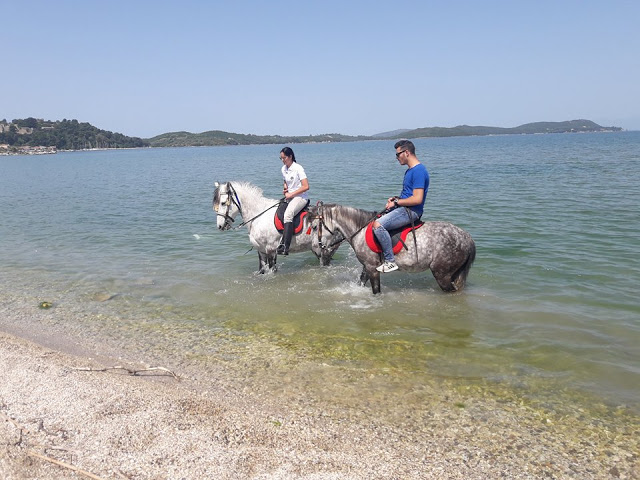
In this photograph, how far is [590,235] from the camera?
13789 mm

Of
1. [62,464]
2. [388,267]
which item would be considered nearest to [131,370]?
[62,464]

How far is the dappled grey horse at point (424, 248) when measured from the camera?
8523mm

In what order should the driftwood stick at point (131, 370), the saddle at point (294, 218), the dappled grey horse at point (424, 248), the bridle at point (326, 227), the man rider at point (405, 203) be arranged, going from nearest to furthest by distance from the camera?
the driftwood stick at point (131, 370), the man rider at point (405, 203), the dappled grey horse at point (424, 248), the bridle at point (326, 227), the saddle at point (294, 218)

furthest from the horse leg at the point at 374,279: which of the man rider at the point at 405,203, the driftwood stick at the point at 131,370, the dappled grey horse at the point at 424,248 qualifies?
the driftwood stick at the point at 131,370

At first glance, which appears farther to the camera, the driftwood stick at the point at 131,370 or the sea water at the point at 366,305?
the sea water at the point at 366,305

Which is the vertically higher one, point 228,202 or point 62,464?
point 228,202

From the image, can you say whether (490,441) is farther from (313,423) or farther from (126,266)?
(126,266)

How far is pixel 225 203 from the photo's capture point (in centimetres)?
1053

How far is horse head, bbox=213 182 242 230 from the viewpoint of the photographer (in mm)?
10516

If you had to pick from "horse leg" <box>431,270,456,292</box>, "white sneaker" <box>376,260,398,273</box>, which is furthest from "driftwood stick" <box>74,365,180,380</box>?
"horse leg" <box>431,270,456,292</box>

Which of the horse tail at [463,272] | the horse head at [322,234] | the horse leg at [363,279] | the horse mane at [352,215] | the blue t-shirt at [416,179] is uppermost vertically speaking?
the blue t-shirt at [416,179]

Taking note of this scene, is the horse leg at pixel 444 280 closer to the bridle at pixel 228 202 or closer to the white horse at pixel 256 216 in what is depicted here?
the white horse at pixel 256 216

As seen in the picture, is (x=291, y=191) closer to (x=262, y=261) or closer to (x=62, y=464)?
(x=262, y=261)

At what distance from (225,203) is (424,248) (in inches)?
201
